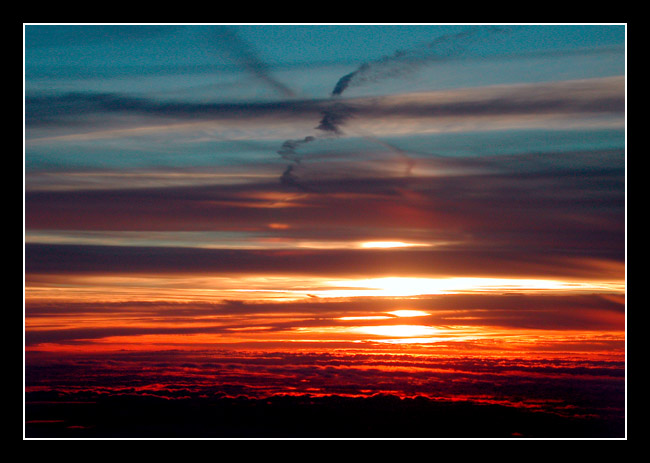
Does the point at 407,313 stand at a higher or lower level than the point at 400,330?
higher

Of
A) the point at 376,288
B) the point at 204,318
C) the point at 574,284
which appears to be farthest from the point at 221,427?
the point at 574,284

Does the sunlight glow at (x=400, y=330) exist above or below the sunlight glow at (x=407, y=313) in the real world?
below

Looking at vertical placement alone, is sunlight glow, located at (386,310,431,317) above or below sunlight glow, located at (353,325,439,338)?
above

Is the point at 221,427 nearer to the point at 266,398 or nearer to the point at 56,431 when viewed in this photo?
the point at 266,398

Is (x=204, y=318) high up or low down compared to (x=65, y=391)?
up

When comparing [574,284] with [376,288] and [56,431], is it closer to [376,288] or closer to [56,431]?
[376,288]
